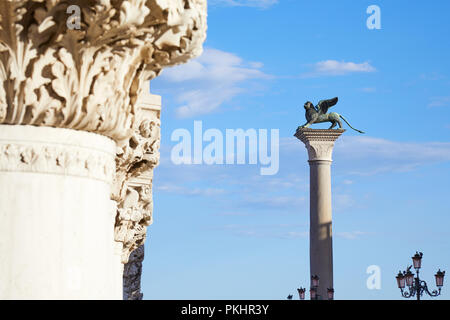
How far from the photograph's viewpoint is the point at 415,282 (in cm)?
2947

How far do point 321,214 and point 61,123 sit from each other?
31.9 meters

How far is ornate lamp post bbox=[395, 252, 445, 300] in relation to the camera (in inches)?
1124

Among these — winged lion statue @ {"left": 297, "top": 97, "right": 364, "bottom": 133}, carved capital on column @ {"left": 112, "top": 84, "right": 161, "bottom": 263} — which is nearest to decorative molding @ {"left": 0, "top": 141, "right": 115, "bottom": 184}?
carved capital on column @ {"left": 112, "top": 84, "right": 161, "bottom": 263}

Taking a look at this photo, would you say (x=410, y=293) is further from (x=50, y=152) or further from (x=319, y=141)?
(x=50, y=152)

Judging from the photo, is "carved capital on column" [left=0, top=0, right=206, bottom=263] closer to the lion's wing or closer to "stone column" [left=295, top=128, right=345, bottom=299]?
"stone column" [left=295, top=128, right=345, bottom=299]

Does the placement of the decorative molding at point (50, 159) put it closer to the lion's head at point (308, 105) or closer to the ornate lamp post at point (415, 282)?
the ornate lamp post at point (415, 282)

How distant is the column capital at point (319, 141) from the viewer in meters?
38.3

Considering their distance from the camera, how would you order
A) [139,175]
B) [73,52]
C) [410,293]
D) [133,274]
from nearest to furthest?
[73,52] < [139,175] < [133,274] < [410,293]

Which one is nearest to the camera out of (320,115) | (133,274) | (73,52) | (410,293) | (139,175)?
(73,52)

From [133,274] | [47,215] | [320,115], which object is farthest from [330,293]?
[47,215]

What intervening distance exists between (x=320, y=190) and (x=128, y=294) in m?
20.7

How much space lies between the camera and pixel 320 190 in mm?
37781
